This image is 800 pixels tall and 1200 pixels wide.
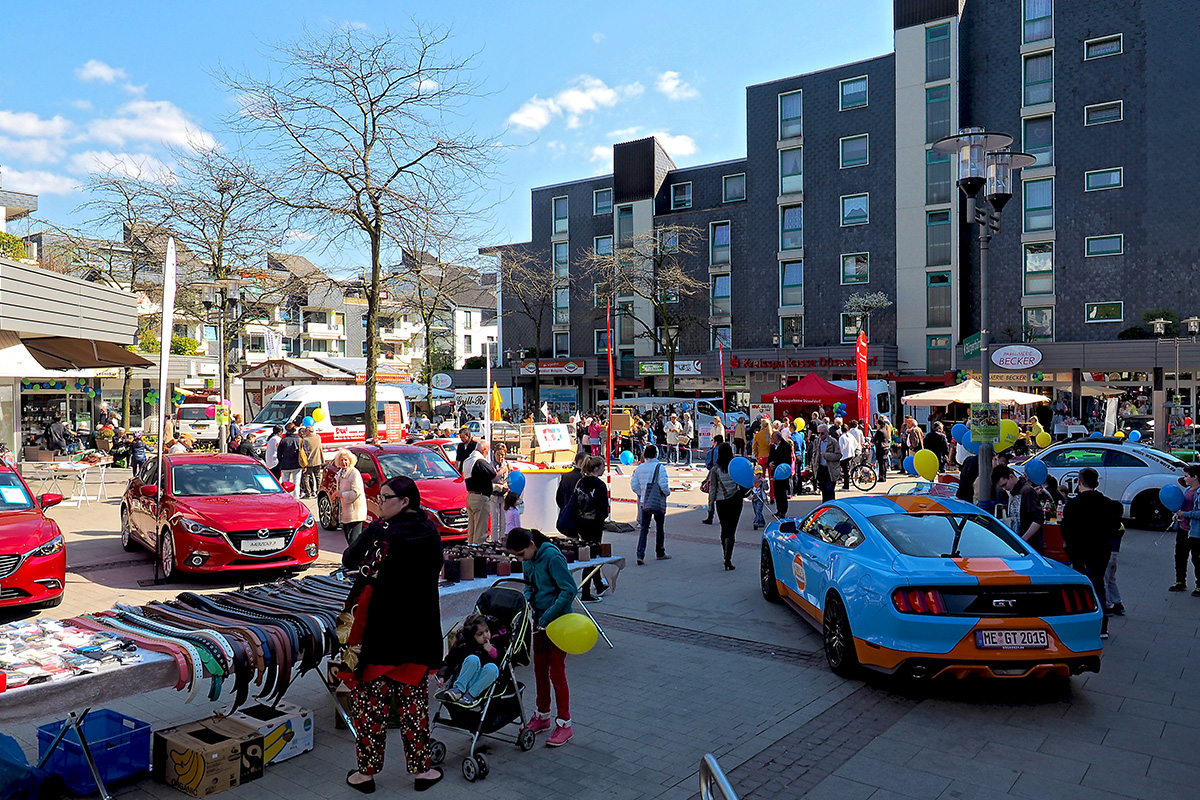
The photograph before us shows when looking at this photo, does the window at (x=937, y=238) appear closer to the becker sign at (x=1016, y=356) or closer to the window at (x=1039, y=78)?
the window at (x=1039, y=78)

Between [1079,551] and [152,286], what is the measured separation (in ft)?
118

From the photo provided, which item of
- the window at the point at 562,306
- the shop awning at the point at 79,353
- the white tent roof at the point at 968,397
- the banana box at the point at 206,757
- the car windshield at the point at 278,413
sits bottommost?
the banana box at the point at 206,757

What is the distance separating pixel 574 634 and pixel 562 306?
49889mm

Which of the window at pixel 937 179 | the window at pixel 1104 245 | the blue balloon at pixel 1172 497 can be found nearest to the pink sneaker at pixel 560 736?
the blue balloon at pixel 1172 497

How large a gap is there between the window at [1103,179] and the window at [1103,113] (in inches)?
80.7

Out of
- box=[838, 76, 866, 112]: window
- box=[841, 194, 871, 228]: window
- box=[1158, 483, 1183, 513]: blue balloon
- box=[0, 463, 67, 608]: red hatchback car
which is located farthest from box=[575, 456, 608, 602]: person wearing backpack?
box=[838, 76, 866, 112]: window

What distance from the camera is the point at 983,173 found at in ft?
35.1

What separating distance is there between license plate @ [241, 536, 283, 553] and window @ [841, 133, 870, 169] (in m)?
37.7

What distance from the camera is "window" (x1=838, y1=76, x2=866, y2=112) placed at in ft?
137

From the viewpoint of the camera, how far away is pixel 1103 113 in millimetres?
35844

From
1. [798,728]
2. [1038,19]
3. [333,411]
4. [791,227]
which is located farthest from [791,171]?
[798,728]

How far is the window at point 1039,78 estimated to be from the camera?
121ft

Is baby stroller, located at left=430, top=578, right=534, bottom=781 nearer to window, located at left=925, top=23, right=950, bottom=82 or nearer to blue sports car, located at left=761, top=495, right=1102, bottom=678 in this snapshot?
blue sports car, located at left=761, top=495, right=1102, bottom=678

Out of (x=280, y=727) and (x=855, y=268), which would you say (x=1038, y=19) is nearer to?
(x=855, y=268)
